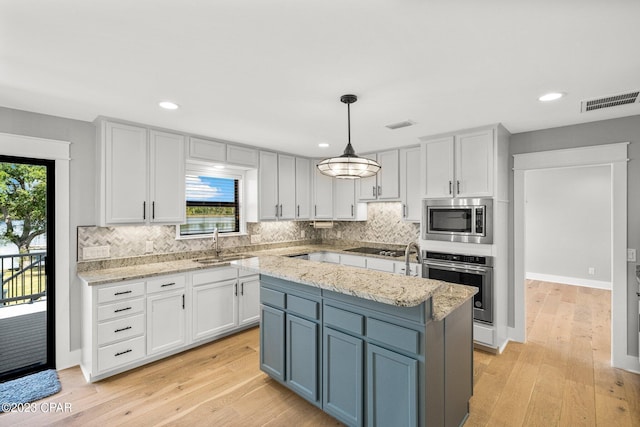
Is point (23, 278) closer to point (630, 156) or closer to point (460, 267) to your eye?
point (460, 267)

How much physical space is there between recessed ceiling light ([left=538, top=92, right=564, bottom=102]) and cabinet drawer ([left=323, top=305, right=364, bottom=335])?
2.29m

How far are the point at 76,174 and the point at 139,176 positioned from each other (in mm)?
557

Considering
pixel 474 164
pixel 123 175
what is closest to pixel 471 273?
pixel 474 164

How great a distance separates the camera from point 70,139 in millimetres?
3027

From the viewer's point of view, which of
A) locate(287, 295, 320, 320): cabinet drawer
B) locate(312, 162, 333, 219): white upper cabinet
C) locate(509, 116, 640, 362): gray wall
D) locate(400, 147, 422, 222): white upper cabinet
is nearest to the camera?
locate(287, 295, 320, 320): cabinet drawer

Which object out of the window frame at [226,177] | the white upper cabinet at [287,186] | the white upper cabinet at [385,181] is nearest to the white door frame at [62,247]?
the window frame at [226,177]

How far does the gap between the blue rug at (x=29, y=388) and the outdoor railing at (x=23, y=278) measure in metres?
0.70

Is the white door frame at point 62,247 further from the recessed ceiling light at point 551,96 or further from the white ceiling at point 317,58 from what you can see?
the recessed ceiling light at point 551,96

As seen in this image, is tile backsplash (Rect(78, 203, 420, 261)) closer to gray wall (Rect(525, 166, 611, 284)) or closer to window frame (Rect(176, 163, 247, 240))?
window frame (Rect(176, 163, 247, 240))

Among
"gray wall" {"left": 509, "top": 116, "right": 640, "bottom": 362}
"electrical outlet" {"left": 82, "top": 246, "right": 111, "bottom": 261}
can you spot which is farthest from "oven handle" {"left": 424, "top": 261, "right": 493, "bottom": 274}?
"electrical outlet" {"left": 82, "top": 246, "right": 111, "bottom": 261}

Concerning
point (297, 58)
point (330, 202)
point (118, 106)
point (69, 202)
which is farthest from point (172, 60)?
point (330, 202)

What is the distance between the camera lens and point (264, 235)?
16.0 feet

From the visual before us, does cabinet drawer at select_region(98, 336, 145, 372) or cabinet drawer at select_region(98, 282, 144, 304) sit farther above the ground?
cabinet drawer at select_region(98, 282, 144, 304)

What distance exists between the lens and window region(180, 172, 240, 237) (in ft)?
13.3
